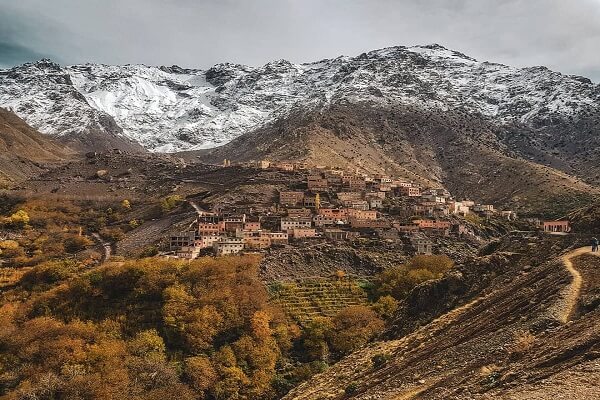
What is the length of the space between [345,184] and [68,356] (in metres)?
67.7

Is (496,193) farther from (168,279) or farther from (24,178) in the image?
(24,178)

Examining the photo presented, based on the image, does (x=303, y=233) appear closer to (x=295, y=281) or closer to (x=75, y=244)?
(x=295, y=281)

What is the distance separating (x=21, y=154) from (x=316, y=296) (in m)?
142

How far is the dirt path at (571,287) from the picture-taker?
2028 centimetres

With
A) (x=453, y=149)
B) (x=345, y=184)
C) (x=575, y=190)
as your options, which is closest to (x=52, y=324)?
(x=345, y=184)

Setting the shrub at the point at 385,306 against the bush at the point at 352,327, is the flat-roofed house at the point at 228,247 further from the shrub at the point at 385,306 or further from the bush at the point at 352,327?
the shrub at the point at 385,306

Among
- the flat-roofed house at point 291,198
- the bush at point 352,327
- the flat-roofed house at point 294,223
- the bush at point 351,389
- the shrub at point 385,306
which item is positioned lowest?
the bush at point 352,327

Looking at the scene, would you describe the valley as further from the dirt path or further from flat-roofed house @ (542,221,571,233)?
flat-roofed house @ (542,221,571,233)

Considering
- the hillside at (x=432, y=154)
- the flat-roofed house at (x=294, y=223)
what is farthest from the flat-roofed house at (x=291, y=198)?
the hillside at (x=432, y=154)

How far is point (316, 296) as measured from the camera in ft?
209

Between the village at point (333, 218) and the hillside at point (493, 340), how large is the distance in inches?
1751

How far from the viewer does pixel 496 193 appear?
135 m

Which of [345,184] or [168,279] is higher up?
[345,184]

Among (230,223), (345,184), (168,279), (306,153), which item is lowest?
(168,279)
